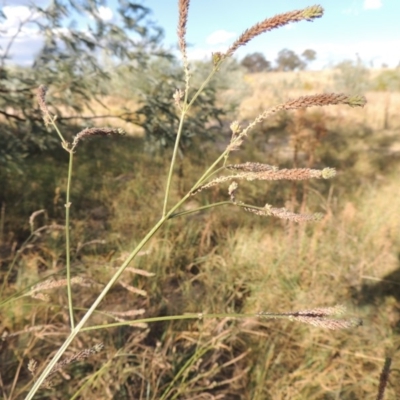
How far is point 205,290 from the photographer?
257 centimetres

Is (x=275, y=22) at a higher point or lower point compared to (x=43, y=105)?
higher

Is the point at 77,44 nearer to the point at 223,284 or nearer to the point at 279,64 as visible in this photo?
the point at 223,284

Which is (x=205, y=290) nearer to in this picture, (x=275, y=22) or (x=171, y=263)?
(x=171, y=263)

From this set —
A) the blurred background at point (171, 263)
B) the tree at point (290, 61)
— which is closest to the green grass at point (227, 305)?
the blurred background at point (171, 263)

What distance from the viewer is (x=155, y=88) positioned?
394 cm

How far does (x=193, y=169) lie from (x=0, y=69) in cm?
283

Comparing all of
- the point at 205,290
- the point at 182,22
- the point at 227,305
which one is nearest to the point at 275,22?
the point at 182,22

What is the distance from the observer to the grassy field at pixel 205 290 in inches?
66.4

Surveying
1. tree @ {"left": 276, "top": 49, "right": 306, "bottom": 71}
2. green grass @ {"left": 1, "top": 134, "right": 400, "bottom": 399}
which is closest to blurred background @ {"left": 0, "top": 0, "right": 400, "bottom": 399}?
green grass @ {"left": 1, "top": 134, "right": 400, "bottom": 399}

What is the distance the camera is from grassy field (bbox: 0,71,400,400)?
169 cm

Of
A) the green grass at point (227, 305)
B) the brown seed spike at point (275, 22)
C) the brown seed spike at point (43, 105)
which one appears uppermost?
the brown seed spike at point (275, 22)

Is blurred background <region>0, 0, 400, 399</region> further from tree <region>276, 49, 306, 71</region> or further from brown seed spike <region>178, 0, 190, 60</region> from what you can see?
tree <region>276, 49, 306, 71</region>

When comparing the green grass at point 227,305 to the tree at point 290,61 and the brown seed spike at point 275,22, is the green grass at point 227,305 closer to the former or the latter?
the brown seed spike at point 275,22

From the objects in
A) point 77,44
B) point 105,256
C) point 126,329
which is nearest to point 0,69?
point 77,44
